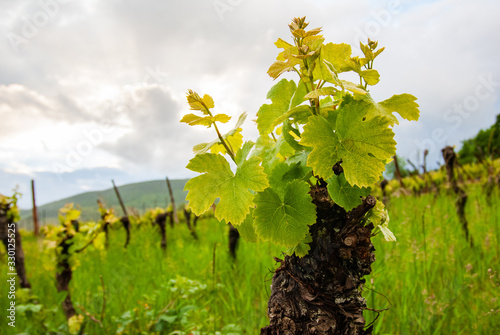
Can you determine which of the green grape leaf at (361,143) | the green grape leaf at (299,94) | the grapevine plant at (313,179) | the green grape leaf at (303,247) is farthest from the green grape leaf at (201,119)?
the green grape leaf at (303,247)

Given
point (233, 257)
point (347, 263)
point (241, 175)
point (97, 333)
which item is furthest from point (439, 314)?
point (97, 333)

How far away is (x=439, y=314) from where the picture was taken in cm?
215

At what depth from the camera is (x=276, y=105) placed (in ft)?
3.24

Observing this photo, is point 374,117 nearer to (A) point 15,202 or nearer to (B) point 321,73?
(B) point 321,73

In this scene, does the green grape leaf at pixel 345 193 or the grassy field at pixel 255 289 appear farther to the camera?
the grassy field at pixel 255 289

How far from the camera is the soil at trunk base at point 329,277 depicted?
3.00ft

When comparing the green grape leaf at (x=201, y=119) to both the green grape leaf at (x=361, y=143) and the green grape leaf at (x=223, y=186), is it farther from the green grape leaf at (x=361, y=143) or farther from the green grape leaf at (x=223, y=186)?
the green grape leaf at (x=361, y=143)

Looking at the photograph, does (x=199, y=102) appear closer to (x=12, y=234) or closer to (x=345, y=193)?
(x=345, y=193)

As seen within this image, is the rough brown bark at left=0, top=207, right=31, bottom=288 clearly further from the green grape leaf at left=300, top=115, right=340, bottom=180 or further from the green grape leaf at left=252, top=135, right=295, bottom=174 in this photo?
the green grape leaf at left=300, top=115, right=340, bottom=180

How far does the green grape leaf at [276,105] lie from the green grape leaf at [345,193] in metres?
0.28

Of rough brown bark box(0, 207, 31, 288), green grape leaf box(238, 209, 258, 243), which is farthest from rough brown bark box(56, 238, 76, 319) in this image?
green grape leaf box(238, 209, 258, 243)

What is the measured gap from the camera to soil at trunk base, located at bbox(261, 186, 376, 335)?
91 centimetres

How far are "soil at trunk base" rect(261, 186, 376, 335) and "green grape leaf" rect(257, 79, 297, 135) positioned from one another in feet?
0.89

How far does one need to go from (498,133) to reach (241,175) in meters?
37.0
